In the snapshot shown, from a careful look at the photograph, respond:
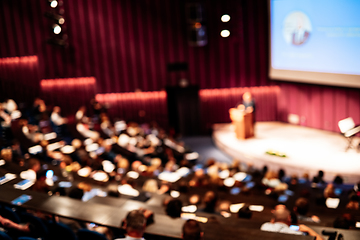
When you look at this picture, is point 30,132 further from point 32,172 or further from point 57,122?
point 32,172

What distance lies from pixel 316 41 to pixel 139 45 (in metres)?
5.76

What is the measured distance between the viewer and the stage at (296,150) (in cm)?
779

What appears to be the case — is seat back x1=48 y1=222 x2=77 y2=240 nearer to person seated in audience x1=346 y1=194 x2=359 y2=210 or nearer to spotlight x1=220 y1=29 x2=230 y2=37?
person seated in audience x1=346 y1=194 x2=359 y2=210

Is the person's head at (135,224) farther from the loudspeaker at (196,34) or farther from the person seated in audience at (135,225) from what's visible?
the loudspeaker at (196,34)

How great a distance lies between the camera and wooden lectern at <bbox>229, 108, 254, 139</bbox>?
9797 millimetres

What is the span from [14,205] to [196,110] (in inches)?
360

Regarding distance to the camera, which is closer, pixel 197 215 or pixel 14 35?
pixel 197 215

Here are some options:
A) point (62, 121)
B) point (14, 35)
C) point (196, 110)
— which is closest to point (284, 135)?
point (196, 110)

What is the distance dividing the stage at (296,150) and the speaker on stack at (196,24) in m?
2.93

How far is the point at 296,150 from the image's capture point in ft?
29.6

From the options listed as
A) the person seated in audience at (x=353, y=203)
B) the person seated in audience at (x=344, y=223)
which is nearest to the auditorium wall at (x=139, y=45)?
the person seated in audience at (x=353, y=203)

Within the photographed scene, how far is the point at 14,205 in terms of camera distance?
363 cm

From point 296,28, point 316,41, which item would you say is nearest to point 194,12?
point 296,28

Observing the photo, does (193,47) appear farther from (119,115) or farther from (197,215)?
(197,215)
